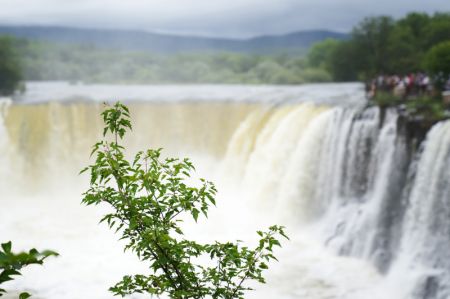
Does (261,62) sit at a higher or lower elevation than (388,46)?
higher

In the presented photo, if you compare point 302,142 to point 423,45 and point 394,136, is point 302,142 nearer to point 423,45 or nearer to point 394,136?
point 394,136

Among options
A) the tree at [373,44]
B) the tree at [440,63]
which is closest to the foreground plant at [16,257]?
the tree at [440,63]

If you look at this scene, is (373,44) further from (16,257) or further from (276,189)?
(16,257)

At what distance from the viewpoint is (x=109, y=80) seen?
4700cm

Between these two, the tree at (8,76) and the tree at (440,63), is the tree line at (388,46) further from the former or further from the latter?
the tree at (8,76)

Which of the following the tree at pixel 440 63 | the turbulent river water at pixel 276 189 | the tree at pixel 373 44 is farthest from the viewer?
the tree at pixel 373 44

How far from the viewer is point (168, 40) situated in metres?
77.2

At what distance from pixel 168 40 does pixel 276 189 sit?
2457 inches

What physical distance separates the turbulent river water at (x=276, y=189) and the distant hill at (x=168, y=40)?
145 ft

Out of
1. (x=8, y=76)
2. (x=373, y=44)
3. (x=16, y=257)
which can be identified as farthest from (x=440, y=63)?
(x=8, y=76)

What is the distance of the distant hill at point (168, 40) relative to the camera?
7250cm

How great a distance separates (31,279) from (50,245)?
2.34 metres

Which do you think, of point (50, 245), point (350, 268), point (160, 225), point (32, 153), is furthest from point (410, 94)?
point (160, 225)

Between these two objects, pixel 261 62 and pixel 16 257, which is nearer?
pixel 16 257
